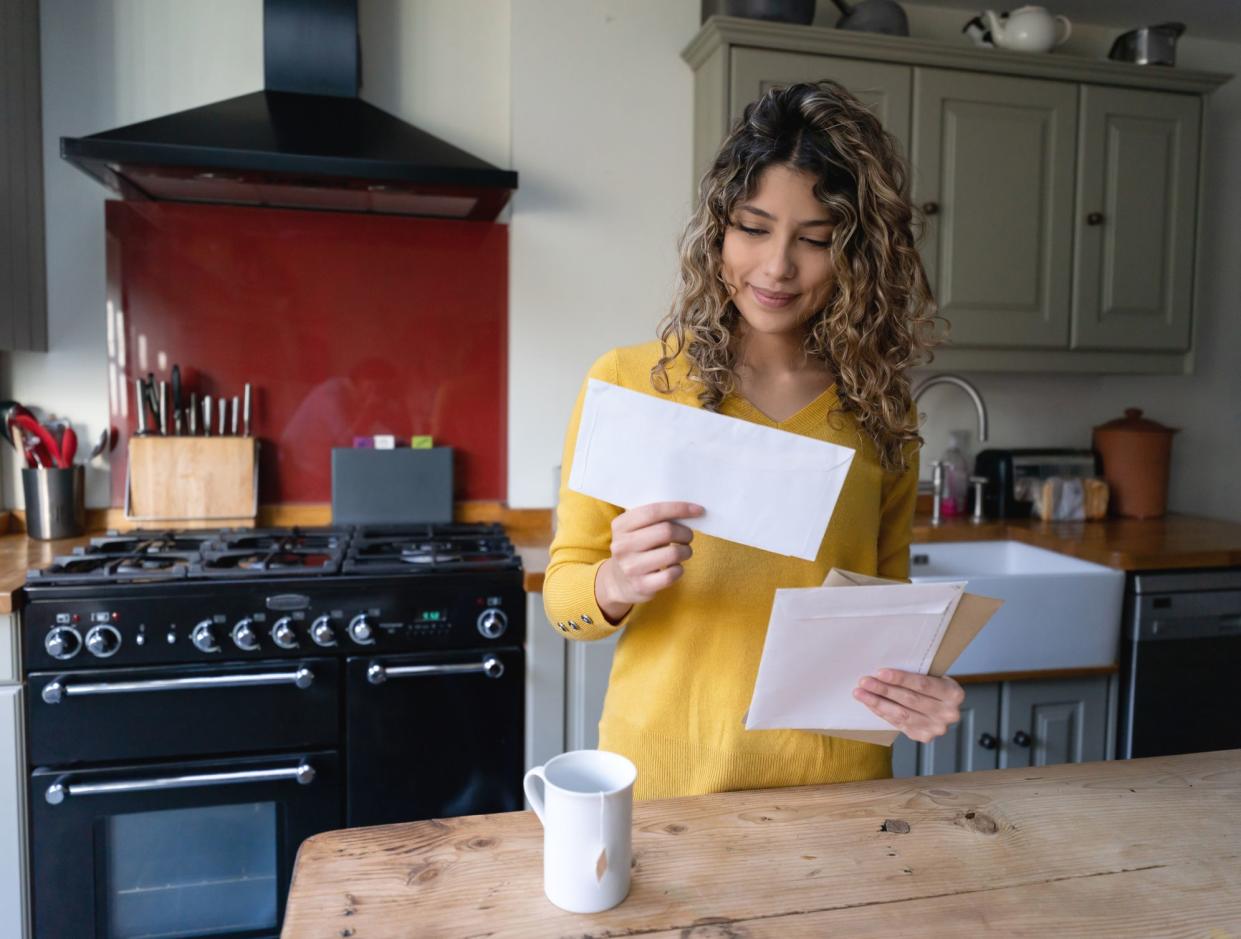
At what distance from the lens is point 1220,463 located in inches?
117

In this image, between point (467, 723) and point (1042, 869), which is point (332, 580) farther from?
point (1042, 869)

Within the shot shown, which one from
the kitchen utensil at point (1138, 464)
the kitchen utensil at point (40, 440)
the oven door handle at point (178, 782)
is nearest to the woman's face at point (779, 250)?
the oven door handle at point (178, 782)

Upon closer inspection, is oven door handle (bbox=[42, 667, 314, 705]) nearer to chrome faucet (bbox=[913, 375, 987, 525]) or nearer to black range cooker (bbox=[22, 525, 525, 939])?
black range cooker (bbox=[22, 525, 525, 939])

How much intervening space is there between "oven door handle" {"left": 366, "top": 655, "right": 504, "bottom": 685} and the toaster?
61.7 inches

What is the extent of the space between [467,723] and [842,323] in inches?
47.4

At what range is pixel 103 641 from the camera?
65.7 inches

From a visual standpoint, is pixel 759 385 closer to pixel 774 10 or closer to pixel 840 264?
pixel 840 264

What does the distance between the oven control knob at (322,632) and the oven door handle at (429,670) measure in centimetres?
10

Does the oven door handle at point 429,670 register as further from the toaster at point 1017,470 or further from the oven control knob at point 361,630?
the toaster at point 1017,470

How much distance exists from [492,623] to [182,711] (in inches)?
23.5

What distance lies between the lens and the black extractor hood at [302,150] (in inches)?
70.7

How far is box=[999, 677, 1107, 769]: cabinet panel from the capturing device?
Answer: 84.1 inches

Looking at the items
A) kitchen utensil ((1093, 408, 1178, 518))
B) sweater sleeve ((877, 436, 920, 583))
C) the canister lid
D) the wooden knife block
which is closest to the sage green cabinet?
kitchen utensil ((1093, 408, 1178, 518))

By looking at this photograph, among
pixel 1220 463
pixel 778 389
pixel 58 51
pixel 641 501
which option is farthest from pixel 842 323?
pixel 1220 463
